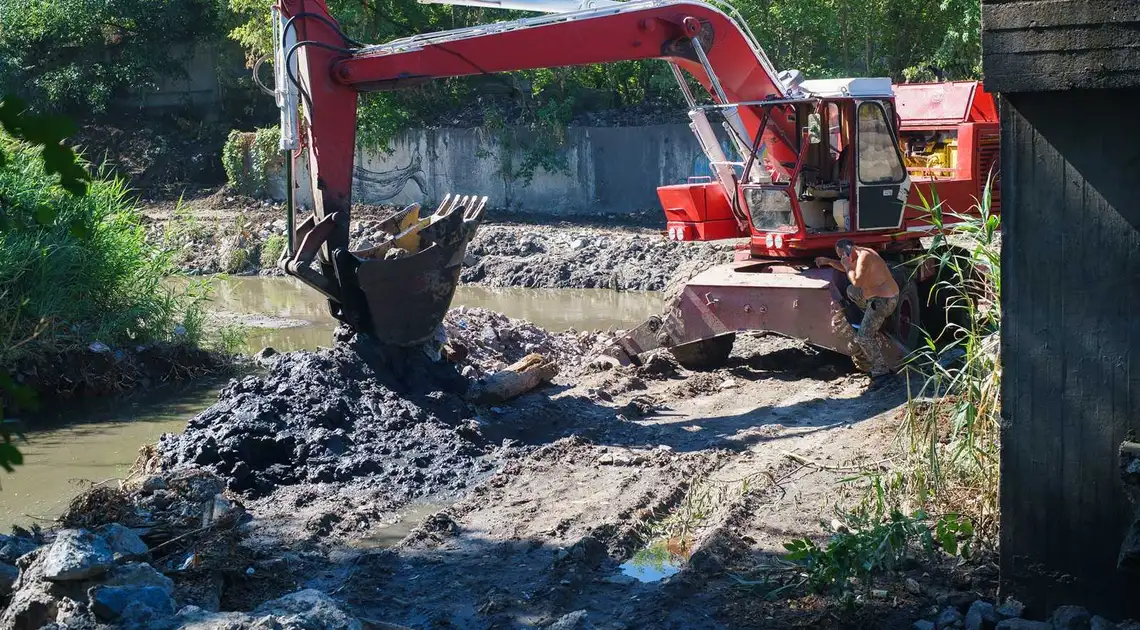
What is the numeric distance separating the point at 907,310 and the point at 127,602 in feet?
27.0

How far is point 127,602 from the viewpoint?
14.8 feet

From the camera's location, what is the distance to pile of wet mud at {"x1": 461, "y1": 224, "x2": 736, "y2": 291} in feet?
61.1

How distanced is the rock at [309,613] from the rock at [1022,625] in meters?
2.67

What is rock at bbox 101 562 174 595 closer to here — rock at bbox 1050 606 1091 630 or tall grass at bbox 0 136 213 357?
rock at bbox 1050 606 1091 630

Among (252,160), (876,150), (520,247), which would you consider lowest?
(520,247)

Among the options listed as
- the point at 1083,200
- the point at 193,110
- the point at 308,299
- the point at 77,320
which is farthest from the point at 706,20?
the point at 193,110

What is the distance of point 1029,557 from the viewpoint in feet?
16.1

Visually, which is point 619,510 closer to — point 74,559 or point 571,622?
Answer: point 571,622

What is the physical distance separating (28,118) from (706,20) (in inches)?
321

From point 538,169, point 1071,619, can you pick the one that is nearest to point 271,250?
point 538,169

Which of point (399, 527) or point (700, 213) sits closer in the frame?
point (399, 527)

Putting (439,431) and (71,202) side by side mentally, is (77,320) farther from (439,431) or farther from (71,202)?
(439,431)

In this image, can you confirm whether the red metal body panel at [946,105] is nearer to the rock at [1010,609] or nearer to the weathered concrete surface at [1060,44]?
the weathered concrete surface at [1060,44]

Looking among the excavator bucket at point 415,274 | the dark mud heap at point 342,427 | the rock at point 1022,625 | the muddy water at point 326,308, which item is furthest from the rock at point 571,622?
the muddy water at point 326,308
